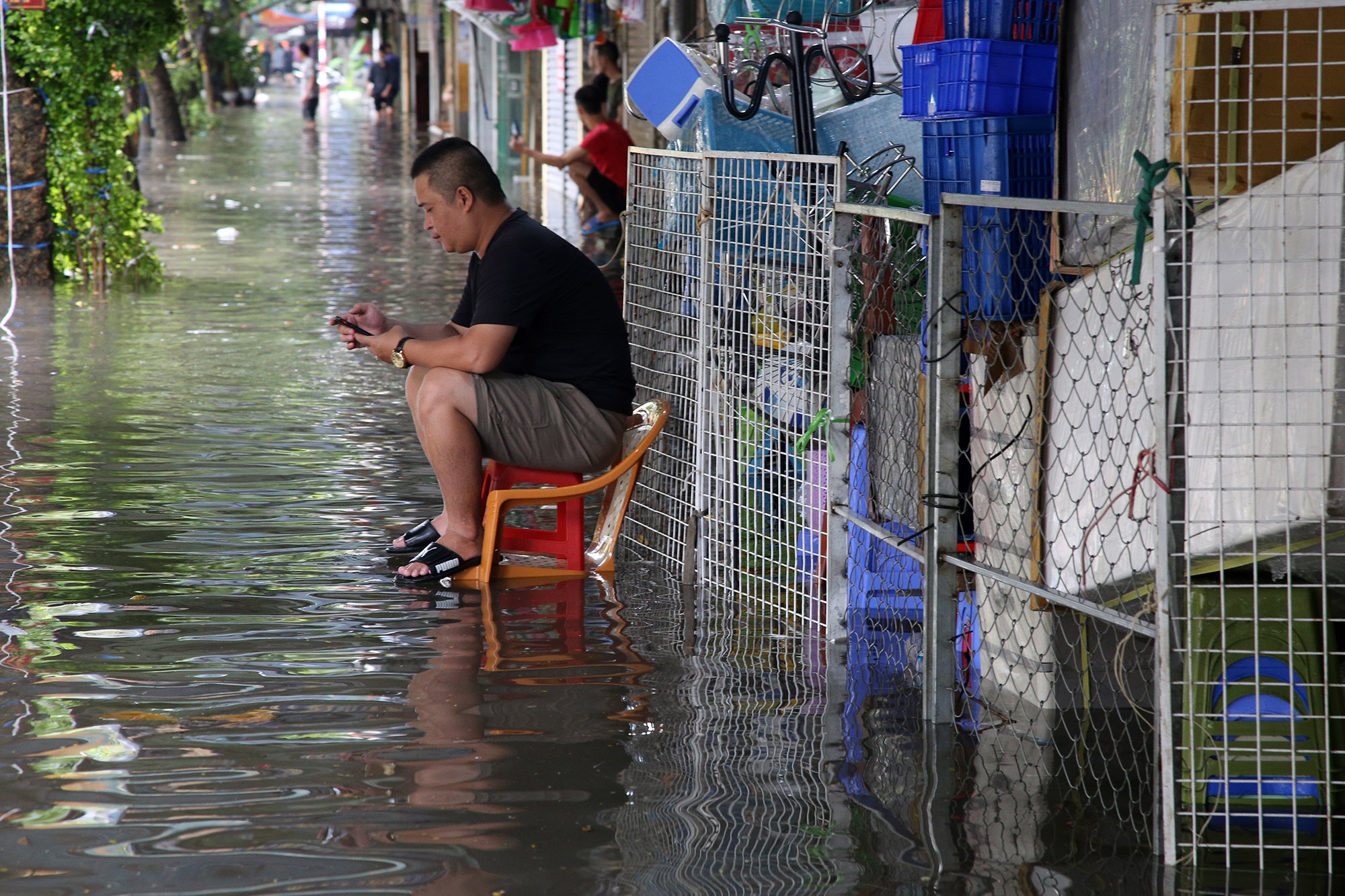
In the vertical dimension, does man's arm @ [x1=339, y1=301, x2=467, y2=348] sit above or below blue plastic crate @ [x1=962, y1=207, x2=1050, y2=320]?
below

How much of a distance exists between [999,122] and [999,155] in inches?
3.4

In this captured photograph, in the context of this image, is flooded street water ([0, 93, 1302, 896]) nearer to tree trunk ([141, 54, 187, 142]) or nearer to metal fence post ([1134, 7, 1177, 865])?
metal fence post ([1134, 7, 1177, 865])

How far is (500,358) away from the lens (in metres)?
4.81

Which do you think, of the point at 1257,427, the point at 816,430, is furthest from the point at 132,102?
the point at 1257,427

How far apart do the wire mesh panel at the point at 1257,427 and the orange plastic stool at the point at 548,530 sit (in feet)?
7.35

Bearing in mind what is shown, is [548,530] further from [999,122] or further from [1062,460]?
[999,122]

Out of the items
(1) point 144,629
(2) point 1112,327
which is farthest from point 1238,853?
(1) point 144,629

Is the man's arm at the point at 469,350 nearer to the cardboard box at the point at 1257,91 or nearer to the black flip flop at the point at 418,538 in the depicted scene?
the black flip flop at the point at 418,538

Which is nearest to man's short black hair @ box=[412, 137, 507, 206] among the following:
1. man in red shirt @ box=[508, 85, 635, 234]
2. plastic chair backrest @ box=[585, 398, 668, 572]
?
plastic chair backrest @ box=[585, 398, 668, 572]

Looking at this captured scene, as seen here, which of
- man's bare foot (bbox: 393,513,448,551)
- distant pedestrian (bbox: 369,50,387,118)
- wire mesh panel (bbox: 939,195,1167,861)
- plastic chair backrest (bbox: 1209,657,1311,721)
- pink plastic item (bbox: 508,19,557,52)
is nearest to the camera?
plastic chair backrest (bbox: 1209,657,1311,721)

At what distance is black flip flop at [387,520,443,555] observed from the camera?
5.23 metres

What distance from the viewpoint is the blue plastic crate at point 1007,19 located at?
13.3 feet

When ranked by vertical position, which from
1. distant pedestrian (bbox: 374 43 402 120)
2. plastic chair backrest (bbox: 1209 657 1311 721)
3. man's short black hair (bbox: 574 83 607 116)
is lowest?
plastic chair backrest (bbox: 1209 657 1311 721)

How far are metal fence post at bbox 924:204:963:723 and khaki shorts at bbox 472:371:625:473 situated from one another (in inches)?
57.3
